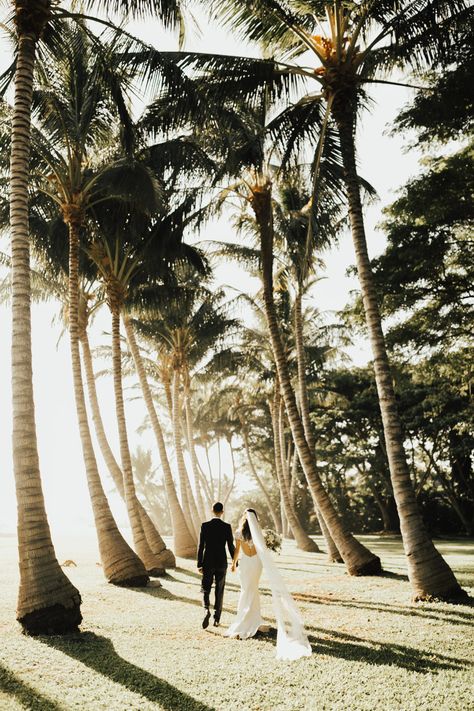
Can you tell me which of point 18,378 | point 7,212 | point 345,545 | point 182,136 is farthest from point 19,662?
point 182,136

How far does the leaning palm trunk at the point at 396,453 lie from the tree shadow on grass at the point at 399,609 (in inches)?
19.3

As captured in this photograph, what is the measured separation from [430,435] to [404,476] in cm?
2273

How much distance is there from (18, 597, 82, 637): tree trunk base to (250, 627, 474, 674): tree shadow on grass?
8.51ft

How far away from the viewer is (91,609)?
8.94 meters

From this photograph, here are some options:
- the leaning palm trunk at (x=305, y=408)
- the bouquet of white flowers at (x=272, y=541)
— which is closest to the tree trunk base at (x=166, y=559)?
the leaning palm trunk at (x=305, y=408)

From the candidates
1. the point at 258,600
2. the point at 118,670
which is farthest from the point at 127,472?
the point at 118,670

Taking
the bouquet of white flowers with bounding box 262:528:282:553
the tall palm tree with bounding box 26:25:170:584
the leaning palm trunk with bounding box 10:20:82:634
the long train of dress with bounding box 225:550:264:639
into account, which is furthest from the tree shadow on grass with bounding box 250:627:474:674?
the tall palm tree with bounding box 26:25:170:584

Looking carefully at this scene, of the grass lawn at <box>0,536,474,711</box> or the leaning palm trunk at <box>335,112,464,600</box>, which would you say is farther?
the leaning palm trunk at <box>335,112,464,600</box>

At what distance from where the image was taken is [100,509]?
11570 mm

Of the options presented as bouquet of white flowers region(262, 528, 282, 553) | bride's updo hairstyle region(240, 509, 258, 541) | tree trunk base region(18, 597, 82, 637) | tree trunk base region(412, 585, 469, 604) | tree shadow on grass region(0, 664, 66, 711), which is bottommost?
tree trunk base region(412, 585, 469, 604)

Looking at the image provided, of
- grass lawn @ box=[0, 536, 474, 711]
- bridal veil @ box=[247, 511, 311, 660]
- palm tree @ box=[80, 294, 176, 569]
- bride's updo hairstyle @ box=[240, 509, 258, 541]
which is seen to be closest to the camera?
grass lawn @ box=[0, 536, 474, 711]

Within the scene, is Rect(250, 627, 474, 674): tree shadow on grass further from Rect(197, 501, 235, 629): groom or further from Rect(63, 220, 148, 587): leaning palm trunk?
Rect(63, 220, 148, 587): leaning palm trunk

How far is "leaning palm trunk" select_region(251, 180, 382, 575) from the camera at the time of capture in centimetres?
1240

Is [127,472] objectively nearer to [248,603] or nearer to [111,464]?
[111,464]
